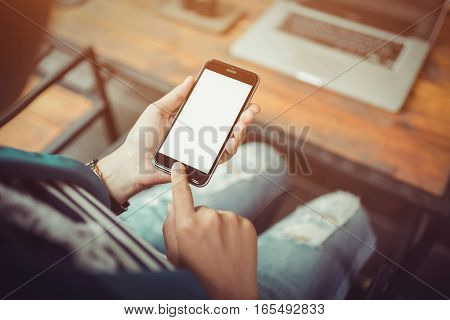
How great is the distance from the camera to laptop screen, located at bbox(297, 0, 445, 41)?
0.80m

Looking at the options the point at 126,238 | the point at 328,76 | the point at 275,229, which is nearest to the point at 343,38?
the point at 328,76

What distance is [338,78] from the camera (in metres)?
0.81

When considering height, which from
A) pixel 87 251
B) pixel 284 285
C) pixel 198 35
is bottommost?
pixel 284 285

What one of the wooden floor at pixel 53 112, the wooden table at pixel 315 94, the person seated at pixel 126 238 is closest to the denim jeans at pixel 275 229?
the person seated at pixel 126 238

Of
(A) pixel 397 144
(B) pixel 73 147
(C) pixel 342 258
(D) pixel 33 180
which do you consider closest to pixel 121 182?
(D) pixel 33 180

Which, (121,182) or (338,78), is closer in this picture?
(121,182)

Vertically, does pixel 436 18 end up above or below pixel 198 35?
above

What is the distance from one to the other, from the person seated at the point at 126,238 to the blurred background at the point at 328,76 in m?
0.15

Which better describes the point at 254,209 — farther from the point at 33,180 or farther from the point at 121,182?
the point at 33,180

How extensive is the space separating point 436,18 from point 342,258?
58 cm

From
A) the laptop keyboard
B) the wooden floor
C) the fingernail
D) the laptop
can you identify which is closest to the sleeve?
the fingernail

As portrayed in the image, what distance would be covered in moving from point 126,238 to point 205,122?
0.74 ft

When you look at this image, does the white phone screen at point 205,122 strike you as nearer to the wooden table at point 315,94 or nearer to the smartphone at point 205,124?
the smartphone at point 205,124

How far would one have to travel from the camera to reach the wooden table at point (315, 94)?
0.72 m
